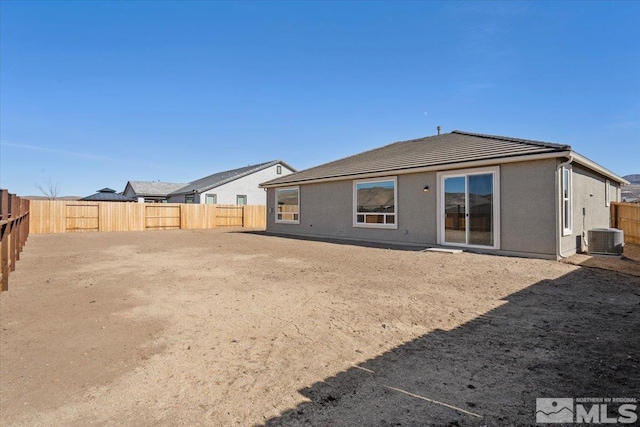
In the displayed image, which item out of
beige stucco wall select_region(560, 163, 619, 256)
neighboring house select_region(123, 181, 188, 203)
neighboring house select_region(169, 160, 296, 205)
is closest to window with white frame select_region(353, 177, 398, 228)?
beige stucco wall select_region(560, 163, 619, 256)

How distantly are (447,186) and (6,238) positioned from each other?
11.2 metres

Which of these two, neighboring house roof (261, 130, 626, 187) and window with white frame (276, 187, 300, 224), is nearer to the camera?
neighboring house roof (261, 130, 626, 187)

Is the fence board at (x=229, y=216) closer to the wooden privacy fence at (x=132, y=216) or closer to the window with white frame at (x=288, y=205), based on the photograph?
the wooden privacy fence at (x=132, y=216)

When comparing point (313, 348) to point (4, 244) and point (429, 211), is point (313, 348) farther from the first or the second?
point (429, 211)

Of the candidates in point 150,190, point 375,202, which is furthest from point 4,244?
point 150,190

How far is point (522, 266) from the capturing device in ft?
24.5

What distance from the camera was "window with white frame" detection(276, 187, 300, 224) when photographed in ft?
55.6

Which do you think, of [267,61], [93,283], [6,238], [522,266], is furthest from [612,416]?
[267,61]

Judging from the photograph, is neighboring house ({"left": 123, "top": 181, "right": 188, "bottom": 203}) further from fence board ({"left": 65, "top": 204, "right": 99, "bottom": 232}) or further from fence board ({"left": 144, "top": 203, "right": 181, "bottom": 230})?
fence board ({"left": 65, "top": 204, "right": 99, "bottom": 232})

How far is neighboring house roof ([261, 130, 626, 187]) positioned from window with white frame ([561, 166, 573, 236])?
1.68ft

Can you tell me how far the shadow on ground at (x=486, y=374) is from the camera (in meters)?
2.12

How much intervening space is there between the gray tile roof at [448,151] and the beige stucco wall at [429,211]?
418mm

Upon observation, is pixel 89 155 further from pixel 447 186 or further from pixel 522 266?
pixel 522 266

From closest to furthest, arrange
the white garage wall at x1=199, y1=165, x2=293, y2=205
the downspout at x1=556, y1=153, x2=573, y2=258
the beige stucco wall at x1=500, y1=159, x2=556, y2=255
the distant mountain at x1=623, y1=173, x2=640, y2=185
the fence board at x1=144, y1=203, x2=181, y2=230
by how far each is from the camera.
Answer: the downspout at x1=556, y1=153, x2=573, y2=258 → the beige stucco wall at x1=500, y1=159, x2=556, y2=255 → the fence board at x1=144, y1=203, x2=181, y2=230 → the white garage wall at x1=199, y1=165, x2=293, y2=205 → the distant mountain at x1=623, y1=173, x2=640, y2=185
